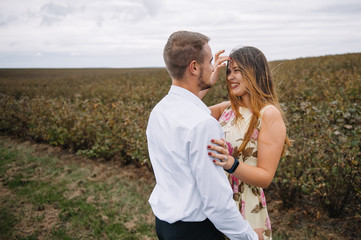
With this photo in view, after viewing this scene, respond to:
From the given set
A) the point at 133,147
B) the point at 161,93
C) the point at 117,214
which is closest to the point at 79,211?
the point at 117,214

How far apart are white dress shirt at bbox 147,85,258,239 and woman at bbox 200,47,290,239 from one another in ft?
1.29

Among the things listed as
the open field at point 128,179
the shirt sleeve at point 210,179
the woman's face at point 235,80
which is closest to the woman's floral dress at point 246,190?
the woman's face at point 235,80

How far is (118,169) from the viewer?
604 cm

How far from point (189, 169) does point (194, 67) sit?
592mm

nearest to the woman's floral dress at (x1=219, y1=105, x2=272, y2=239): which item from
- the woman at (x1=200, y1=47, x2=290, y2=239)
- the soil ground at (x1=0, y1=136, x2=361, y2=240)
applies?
the woman at (x1=200, y1=47, x2=290, y2=239)

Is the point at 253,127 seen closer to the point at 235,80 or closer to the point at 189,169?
the point at 235,80

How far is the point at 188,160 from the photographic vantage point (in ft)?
4.30

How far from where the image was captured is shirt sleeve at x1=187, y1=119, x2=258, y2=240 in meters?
1.23

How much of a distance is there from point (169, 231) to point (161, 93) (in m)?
9.25

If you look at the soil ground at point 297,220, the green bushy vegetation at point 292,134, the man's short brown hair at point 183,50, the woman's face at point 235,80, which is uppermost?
the man's short brown hair at point 183,50

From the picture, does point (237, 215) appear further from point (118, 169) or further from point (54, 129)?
point (54, 129)

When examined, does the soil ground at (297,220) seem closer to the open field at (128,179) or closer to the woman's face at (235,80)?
the open field at (128,179)

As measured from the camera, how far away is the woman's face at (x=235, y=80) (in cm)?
191

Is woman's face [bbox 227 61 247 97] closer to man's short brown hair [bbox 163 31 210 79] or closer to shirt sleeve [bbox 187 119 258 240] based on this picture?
man's short brown hair [bbox 163 31 210 79]
